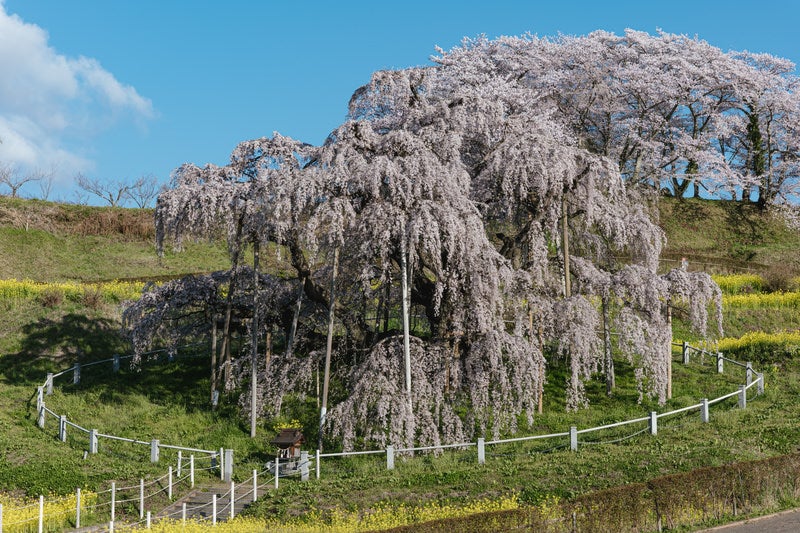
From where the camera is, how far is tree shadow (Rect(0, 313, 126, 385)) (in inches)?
1385

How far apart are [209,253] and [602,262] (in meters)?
34.8

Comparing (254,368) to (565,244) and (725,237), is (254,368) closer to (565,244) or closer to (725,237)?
(565,244)

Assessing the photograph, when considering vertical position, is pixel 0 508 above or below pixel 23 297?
below

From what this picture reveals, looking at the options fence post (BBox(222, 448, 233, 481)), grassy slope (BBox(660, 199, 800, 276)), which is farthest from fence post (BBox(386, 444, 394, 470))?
grassy slope (BBox(660, 199, 800, 276))

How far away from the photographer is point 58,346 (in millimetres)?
38031

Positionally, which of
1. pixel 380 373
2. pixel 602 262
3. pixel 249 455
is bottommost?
pixel 249 455

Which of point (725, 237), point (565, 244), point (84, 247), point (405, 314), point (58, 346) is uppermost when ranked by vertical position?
point (725, 237)

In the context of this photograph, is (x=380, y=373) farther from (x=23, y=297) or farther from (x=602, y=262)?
(x=23, y=297)

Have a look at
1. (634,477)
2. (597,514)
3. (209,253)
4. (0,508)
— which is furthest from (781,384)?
(209,253)

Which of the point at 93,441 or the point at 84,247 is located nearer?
the point at 93,441

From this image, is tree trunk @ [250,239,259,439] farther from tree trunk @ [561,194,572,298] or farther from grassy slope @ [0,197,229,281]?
grassy slope @ [0,197,229,281]

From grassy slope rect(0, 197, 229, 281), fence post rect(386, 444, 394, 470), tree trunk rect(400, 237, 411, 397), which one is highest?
grassy slope rect(0, 197, 229, 281)

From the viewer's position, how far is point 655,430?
996 inches

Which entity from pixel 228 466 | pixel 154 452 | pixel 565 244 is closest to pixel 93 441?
pixel 154 452
